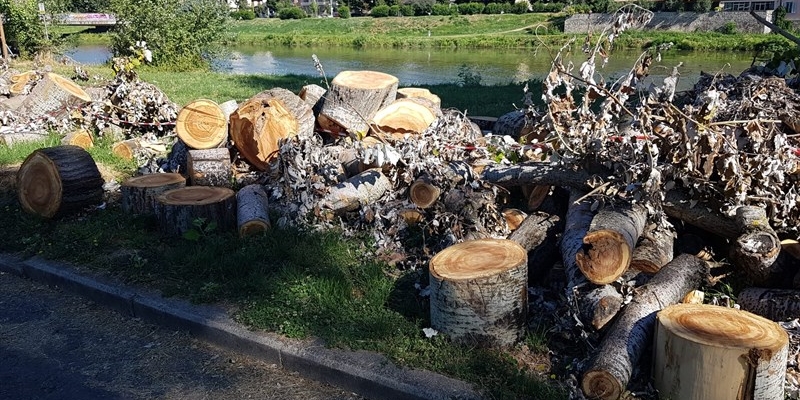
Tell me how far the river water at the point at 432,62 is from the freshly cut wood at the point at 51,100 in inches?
479

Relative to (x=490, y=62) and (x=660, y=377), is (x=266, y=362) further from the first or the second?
(x=490, y=62)

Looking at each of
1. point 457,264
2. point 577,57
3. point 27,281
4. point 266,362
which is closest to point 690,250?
point 457,264

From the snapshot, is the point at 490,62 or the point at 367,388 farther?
the point at 490,62

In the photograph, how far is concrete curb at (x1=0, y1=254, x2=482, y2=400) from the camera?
3.62 meters

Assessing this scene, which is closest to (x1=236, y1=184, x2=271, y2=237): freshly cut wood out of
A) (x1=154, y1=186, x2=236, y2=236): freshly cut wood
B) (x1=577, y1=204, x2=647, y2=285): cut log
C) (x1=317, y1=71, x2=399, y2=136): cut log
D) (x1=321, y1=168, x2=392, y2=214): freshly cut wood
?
(x1=154, y1=186, x2=236, y2=236): freshly cut wood

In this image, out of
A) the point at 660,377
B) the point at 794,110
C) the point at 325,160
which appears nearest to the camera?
the point at 660,377

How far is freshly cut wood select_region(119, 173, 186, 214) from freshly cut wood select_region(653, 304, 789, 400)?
450 centimetres

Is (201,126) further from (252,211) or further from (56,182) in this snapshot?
(252,211)

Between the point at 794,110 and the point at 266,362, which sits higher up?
the point at 794,110

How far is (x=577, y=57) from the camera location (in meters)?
28.5

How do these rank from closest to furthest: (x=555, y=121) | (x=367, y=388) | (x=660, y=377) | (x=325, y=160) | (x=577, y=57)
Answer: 1. (x=660, y=377)
2. (x=367, y=388)
3. (x=555, y=121)
4. (x=325, y=160)
5. (x=577, y=57)

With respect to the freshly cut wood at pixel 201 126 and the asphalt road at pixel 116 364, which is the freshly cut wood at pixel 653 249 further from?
the freshly cut wood at pixel 201 126

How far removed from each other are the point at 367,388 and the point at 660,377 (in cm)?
153

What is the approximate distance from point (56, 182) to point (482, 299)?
430cm
